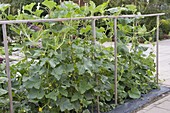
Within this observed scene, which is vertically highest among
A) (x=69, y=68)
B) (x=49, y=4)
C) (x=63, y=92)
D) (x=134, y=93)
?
(x=49, y=4)

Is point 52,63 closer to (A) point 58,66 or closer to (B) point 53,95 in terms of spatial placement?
(A) point 58,66

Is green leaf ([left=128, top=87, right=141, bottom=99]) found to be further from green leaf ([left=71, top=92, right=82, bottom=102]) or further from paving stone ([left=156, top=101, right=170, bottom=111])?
green leaf ([left=71, top=92, right=82, bottom=102])

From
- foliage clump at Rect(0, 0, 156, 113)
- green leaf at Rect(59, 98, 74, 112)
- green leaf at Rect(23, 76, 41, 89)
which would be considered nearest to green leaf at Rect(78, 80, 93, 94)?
foliage clump at Rect(0, 0, 156, 113)

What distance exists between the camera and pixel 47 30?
86.7 inches

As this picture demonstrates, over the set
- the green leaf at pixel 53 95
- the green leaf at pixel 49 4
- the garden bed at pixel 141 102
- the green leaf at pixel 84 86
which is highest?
the green leaf at pixel 49 4

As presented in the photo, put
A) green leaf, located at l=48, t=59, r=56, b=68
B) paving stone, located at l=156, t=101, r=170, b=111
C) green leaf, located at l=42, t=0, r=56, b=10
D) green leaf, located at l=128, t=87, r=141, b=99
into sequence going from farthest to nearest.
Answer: green leaf, located at l=128, t=87, r=141, b=99 → paving stone, located at l=156, t=101, r=170, b=111 → green leaf, located at l=42, t=0, r=56, b=10 → green leaf, located at l=48, t=59, r=56, b=68

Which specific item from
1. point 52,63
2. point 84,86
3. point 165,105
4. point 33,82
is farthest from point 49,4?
point 165,105

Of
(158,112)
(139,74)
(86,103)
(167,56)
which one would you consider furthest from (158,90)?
(167,56)

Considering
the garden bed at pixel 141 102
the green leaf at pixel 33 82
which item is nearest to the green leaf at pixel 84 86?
the green leaf at pixel 33 82

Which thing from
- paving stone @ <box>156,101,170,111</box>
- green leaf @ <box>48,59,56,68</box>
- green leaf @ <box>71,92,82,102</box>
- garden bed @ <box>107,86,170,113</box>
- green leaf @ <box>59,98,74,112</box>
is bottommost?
paving stone @ <box>156,101,170,111</box>

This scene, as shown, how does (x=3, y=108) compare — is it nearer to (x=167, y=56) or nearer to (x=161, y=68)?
(x=161, y=68)

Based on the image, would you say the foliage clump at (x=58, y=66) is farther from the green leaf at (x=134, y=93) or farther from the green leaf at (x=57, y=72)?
the green leaf at (x=134, y=93)

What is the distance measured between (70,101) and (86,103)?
169 mm

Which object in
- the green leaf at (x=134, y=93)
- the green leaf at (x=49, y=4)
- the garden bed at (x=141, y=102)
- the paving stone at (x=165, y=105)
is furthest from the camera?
the green leaf at (x=134, y=93)
